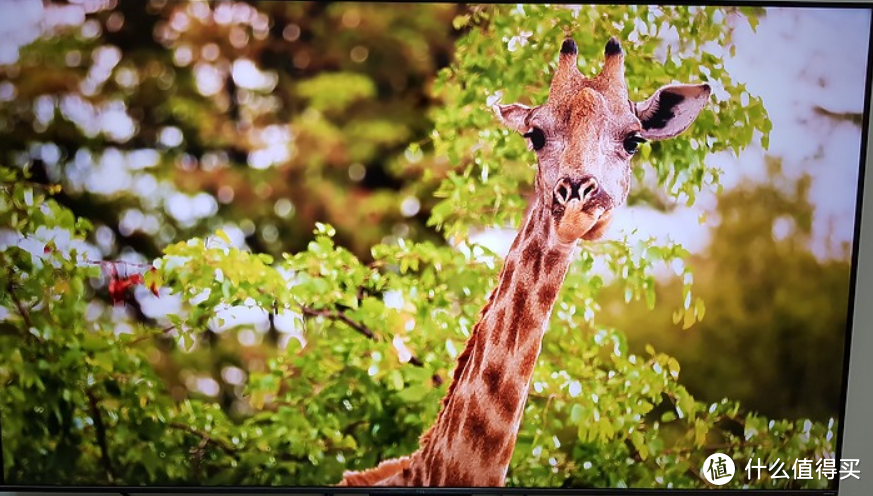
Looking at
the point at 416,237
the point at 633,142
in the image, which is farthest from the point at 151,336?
the point at 633,142

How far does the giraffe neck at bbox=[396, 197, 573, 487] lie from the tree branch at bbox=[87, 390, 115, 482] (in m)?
0.80

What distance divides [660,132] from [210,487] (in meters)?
1.62

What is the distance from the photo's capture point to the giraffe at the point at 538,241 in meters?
2.06

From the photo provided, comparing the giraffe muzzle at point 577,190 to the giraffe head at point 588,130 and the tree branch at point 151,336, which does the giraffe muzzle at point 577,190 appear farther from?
the tree branch at point 151,336

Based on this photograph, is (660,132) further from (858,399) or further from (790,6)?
(858,399)

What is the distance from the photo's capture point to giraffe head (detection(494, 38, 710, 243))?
2.06 metres

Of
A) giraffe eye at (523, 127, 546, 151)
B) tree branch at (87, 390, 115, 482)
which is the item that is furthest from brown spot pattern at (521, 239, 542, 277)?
tree branch at (87, 390, 115, 482)

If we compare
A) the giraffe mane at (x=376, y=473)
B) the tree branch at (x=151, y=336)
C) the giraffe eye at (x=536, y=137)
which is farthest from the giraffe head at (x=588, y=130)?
the tree branch at (x=151, y=336)

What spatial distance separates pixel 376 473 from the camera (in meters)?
2.15

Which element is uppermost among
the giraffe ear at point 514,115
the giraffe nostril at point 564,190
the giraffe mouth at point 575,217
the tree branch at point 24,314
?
the giraffe ear at point 514,115

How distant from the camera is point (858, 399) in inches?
92.9

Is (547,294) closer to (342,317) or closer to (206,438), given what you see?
(342,317)

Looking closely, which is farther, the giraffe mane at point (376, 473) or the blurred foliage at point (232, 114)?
the giraffe mane at point (376, 473)

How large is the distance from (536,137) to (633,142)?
0.27 meters
